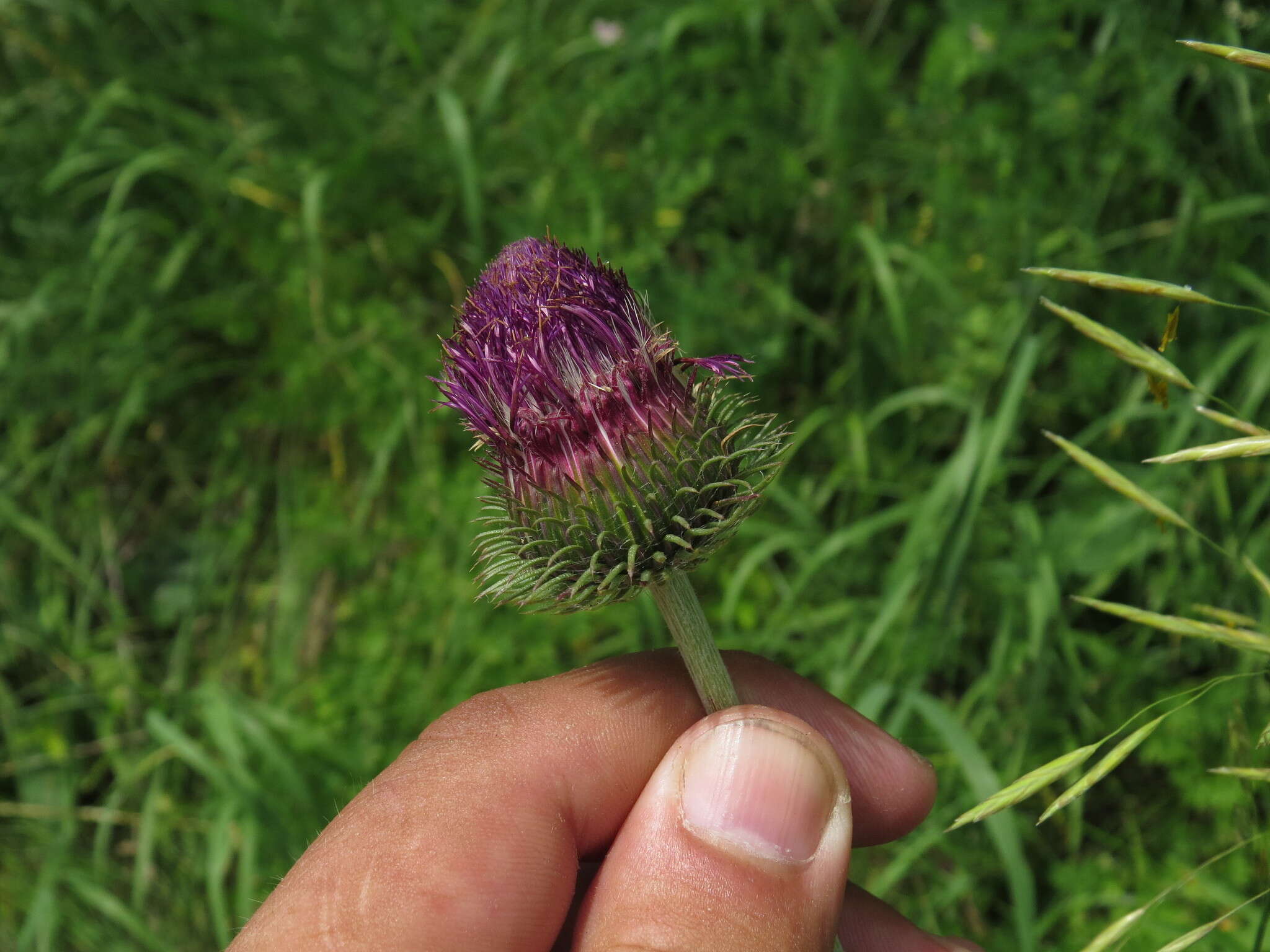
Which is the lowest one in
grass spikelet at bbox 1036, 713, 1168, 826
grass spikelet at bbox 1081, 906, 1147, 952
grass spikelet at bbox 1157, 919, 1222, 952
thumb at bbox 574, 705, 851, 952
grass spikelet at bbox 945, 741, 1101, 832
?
thumb at bbox 574, 705, 851, 952

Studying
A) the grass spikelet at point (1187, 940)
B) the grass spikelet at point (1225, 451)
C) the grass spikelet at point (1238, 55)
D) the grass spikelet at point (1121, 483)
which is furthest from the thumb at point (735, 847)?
the grass spikelet at point (1238, 55)

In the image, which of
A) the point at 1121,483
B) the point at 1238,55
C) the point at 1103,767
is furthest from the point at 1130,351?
the point at 1103,767

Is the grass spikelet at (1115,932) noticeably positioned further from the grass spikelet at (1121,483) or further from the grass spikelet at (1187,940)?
the grass spikelet at (1121,483)

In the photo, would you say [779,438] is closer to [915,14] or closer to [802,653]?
[802,653]

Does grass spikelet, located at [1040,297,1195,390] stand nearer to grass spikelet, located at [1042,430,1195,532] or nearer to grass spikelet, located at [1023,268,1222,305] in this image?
grass spikelet, located at [1023,268,1222,305]

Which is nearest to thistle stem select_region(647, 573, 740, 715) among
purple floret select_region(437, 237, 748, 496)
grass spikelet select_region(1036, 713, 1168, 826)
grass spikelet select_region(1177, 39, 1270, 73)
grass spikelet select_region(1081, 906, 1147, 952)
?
purple floret select_region(437, 237, 748, 496)

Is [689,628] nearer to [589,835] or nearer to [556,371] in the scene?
[556,371]
